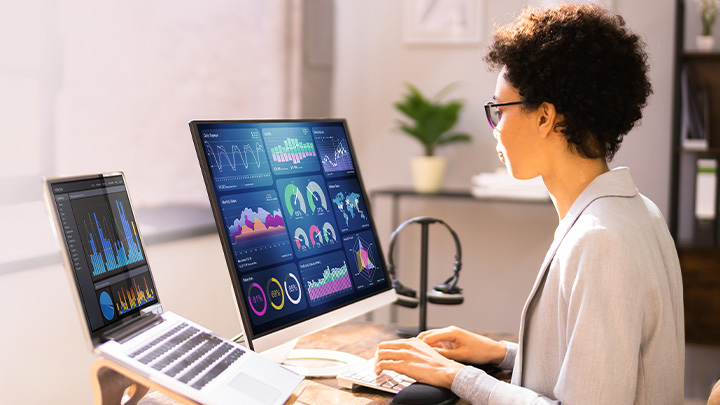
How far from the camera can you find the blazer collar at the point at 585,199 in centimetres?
128

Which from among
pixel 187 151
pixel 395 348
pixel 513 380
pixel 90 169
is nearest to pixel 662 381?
pixel 513 380

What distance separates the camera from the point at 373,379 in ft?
4.58

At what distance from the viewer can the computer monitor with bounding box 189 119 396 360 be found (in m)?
1.33

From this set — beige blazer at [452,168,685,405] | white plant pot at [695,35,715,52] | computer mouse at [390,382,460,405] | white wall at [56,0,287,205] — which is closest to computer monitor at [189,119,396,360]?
computer mouse at [390,382,460,405]

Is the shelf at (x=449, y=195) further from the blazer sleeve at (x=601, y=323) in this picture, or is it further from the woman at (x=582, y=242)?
the blazer sleeve at (x=601, y=323)

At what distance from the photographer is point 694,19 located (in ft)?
11.4

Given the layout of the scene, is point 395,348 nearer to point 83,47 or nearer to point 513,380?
point 513,380

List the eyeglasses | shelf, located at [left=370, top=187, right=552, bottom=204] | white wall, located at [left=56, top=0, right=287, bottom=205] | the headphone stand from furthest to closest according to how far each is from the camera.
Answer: shelf, located at [left=370, top=187, right=552, bottom=204], white wall, located at [left=56, top=0, right=287, bottom=205], the headphone stand, the eyeglasses

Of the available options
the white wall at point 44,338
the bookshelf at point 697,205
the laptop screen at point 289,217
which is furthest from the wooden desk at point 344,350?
the bookshelf at point 697,205

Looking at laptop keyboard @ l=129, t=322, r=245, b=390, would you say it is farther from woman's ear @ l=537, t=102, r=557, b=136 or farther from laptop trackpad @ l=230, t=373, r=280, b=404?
woman's ear @ l=537, t=102, r=557, b=136

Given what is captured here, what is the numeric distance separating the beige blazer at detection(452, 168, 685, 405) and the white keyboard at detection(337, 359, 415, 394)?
132 mm

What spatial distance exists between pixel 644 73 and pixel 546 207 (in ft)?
7.81

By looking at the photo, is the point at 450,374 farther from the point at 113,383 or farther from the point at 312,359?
the point at 113,383

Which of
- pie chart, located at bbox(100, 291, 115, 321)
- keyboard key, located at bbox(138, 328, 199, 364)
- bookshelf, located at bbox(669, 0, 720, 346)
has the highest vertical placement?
pie chart, located at bbox(100, 291, 115, 321)
